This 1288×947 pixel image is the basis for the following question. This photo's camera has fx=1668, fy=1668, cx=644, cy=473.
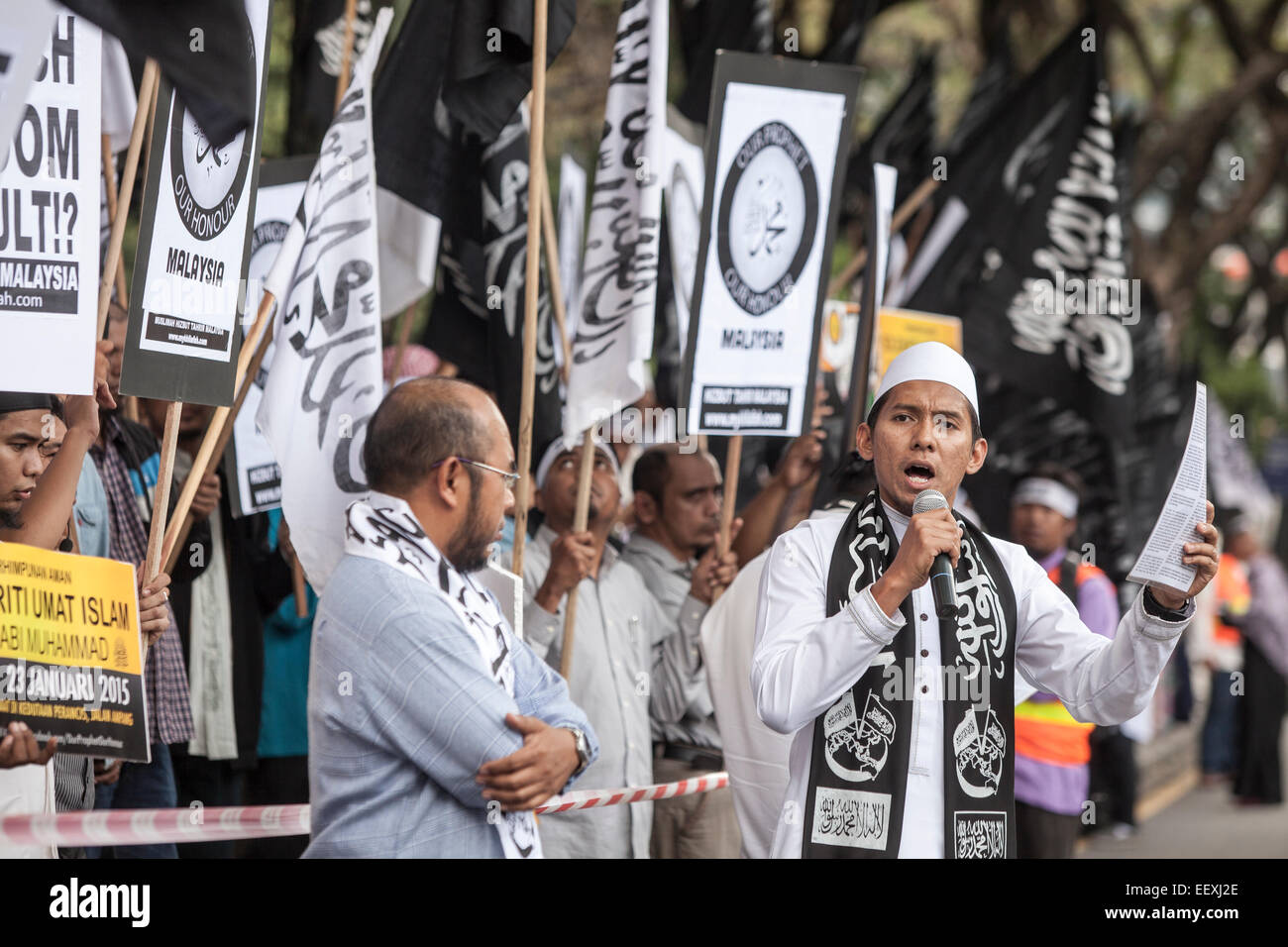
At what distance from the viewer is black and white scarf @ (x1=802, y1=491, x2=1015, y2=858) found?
12.6ft

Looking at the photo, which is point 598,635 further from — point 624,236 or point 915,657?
point 915,657

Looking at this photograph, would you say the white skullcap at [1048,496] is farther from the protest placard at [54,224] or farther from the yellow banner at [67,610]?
the protest placard at [54,224]

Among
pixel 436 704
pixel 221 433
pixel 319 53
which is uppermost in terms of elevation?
pixel 319 53

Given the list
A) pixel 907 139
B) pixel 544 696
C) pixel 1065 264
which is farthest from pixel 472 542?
pixel 907 139

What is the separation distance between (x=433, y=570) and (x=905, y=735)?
117 cm

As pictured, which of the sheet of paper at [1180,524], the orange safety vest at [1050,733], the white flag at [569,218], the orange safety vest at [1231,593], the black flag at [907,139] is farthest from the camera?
the orange safety vest at [1231,593]

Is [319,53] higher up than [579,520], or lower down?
higher up

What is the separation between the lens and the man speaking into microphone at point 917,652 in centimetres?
372

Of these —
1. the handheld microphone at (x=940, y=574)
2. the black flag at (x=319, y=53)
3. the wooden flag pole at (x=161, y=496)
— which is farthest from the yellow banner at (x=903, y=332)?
the wooden flag pole at (x=161, y=496)

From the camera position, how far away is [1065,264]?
8414 millimetres

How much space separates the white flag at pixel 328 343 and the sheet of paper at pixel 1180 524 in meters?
2.22

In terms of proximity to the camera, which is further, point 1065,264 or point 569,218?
point 569,218

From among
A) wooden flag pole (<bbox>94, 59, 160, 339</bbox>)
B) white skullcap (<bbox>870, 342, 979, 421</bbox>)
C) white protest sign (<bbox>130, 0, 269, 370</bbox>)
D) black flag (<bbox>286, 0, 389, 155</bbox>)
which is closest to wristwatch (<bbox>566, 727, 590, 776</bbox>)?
white skullcap (<bbox>870, 342, 979, 421</bbox>)
